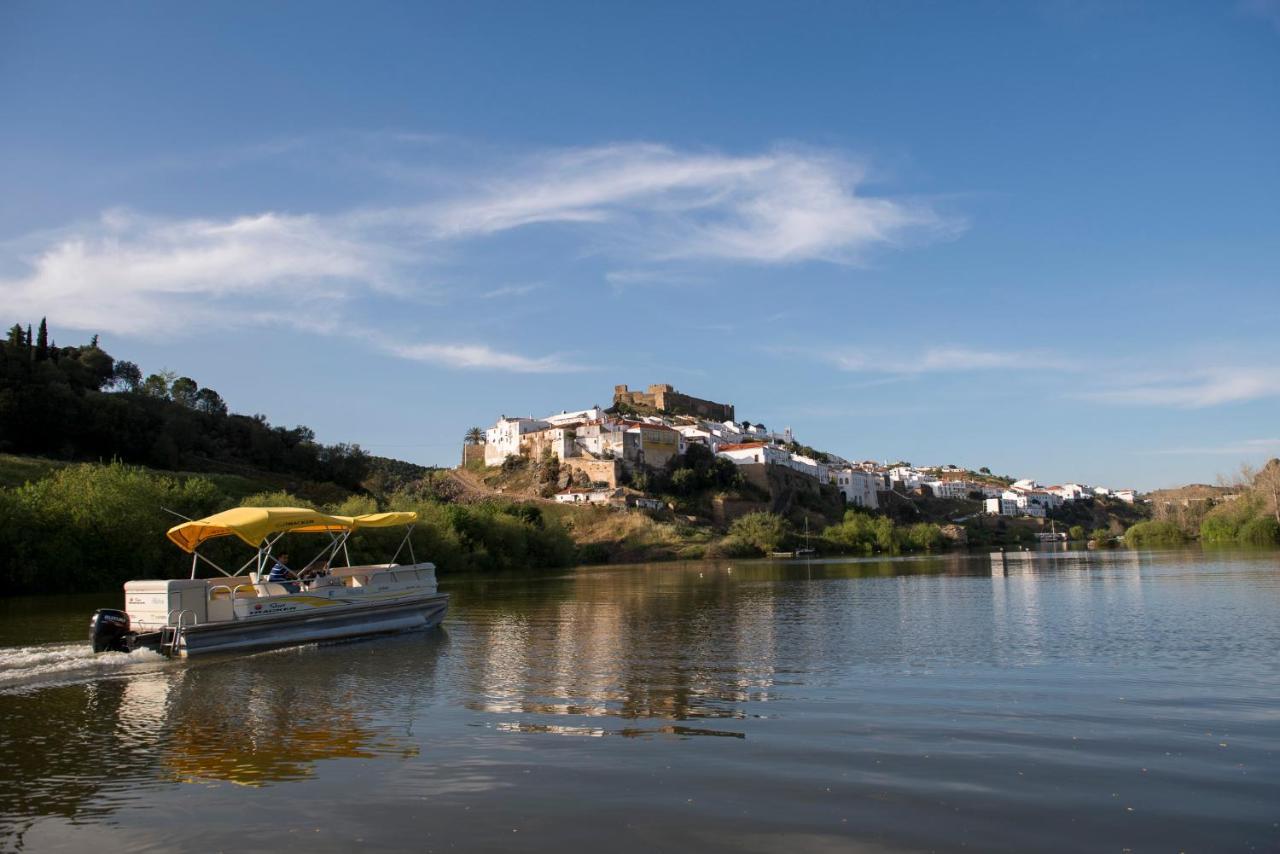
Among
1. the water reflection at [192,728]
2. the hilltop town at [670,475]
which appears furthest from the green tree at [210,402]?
the water reflection at [192,728]

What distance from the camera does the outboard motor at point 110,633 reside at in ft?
69.1

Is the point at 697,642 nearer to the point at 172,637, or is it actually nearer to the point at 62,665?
the point at 172,637

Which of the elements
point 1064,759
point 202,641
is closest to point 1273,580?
point 1064,759

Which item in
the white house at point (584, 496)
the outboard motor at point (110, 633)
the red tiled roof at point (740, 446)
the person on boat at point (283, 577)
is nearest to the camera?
the outboard motor at point (110, 633)

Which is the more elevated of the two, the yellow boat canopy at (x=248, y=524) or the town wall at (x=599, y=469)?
the town wall at (x=599, y=469)

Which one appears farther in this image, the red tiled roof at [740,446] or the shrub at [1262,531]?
the red tiled roof at [740,446]

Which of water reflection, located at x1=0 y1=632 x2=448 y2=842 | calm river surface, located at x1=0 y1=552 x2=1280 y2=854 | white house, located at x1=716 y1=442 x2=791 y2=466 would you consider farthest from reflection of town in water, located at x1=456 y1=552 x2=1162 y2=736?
white house, located at x1=716 y1=442 x2=791 y2=466

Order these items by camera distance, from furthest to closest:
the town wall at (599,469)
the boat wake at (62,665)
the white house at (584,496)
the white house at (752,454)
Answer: the white house at (752,454) < the town wall at (599,469) < the white house at (584,496) < the boat wake at (62,665)

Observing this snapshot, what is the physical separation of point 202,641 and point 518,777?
47.1 ft

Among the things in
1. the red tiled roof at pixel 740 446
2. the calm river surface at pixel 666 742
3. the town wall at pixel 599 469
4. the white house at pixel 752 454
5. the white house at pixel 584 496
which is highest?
the red tiled roof at pixel 740 446

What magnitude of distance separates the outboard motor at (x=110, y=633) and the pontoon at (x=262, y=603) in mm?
22

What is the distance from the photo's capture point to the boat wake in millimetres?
18422

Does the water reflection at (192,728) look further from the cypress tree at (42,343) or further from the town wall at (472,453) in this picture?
the town wall at (472,453)

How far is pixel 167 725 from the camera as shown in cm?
1443
